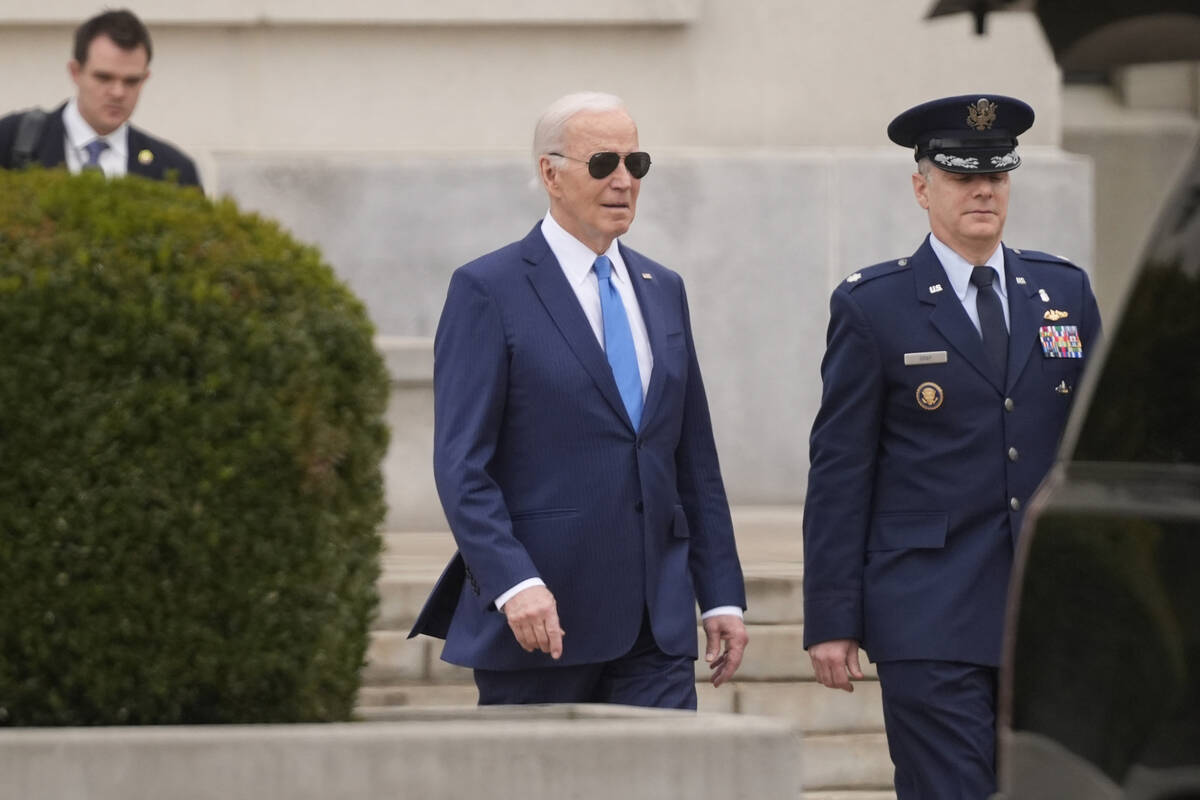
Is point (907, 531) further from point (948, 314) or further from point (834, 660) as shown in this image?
point (948, 314)

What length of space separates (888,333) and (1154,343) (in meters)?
2.61

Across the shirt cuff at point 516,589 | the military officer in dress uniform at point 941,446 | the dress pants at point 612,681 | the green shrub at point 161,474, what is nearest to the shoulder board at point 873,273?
the military officer in dress uniform at point 941,446

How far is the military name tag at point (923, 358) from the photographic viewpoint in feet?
17.5

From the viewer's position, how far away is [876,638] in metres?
5.39

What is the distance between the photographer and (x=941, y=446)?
5328 millimetres

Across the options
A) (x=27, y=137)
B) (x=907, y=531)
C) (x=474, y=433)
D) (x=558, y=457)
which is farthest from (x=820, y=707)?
(x=27, y=137)

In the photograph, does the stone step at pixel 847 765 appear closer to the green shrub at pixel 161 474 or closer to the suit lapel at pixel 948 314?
the suit lapel at pixel 948 314

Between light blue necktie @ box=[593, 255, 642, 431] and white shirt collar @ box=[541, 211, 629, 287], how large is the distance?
1.9 inches

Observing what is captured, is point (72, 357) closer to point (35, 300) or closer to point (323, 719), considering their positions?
point (35, 300)

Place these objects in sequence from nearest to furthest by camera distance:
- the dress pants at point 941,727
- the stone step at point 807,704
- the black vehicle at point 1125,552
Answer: the black vehicle at point 1125,552 → the dress pants at point 941,727 → the stone step at point 807,704

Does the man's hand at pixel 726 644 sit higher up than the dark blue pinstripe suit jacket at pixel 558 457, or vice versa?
the dark blue pinstripe suit jacket at pixel 558 457

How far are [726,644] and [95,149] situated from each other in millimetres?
2788

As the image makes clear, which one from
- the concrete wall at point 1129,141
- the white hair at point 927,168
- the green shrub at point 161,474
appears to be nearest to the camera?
the green shrub at point 161,474

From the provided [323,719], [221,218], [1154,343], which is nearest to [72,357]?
[221,218]
